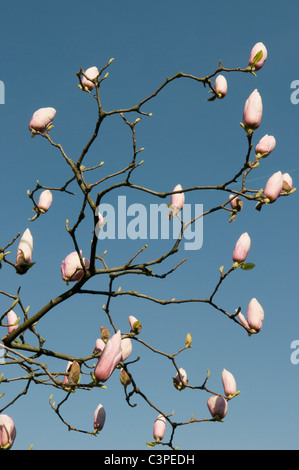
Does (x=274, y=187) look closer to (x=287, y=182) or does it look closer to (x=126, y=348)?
(x=287, y=182)

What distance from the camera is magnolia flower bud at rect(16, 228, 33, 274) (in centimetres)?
314

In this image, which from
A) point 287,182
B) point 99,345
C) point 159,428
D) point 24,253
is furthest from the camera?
point 159,428

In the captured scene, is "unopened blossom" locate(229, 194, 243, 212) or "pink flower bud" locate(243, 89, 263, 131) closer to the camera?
"pink flower bud" locate(243, 89, 263, 131)

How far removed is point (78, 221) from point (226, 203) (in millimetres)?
898

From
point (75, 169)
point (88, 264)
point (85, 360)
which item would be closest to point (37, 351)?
point (85, 360)

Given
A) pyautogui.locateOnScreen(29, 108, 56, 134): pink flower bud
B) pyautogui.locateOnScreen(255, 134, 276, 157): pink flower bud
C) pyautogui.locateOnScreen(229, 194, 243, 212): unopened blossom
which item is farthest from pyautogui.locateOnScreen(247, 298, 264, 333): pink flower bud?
pyautogui.locateOnScreen(29, 108, 56, 134): pink flower bud

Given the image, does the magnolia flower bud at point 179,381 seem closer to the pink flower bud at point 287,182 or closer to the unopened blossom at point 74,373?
the unopened blossom at point 74,373

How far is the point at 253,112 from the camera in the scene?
2.88 meters

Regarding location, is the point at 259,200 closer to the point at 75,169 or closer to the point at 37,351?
the point at 75,169

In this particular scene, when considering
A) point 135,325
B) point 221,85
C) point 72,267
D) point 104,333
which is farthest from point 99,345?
point 221,85

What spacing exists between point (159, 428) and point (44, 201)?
1.76 m

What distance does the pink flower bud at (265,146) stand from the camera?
→ 3.15 m

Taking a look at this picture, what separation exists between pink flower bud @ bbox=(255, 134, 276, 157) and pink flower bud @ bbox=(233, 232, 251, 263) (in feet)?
1.60

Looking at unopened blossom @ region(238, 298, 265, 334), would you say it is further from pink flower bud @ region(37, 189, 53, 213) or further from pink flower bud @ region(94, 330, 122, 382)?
pink flower bud @ region(37, 189, 53, 213)
